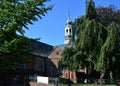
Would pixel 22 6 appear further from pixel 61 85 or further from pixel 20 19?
pixel 61 85

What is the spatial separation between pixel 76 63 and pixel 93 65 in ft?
8.11

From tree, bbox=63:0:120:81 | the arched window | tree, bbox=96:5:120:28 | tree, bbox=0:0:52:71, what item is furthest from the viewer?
the arched window

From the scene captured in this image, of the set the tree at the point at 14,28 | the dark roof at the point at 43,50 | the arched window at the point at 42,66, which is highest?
the dark roof at the point at 43,50

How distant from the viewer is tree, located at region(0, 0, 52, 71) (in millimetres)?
14863

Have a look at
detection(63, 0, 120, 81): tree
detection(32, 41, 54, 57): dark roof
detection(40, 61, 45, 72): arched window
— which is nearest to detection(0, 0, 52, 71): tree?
detection(63, 0, 120, 81): tree

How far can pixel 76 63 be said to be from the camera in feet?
145

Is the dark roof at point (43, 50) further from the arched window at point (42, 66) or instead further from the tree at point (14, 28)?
the tree at point (14, 28)

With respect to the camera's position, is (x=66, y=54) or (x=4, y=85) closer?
(x=4, y=85)

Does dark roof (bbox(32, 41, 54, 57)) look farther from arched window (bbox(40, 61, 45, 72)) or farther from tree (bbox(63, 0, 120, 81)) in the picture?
tree (bbox(63, 0, 120, 81))

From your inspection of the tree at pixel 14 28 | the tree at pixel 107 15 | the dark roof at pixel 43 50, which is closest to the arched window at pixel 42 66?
the dark roof at pixel 43 50

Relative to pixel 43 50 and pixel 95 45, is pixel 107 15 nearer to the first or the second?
pixel 95 45

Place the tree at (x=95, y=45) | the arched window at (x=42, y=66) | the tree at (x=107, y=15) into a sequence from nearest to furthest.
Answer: the tree at (x=95, y=45), the tree at (x=107, y=15), the arched window at (x=42, y=66)

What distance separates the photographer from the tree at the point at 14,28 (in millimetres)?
14863

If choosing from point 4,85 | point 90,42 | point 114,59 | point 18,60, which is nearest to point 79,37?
point 90,42
